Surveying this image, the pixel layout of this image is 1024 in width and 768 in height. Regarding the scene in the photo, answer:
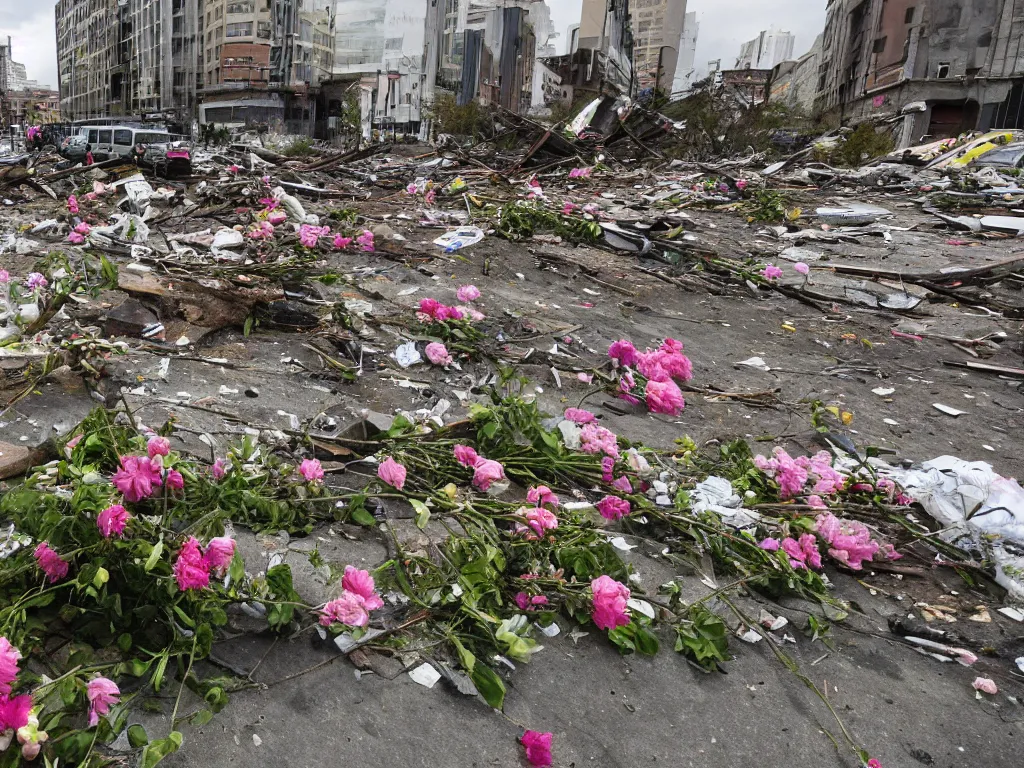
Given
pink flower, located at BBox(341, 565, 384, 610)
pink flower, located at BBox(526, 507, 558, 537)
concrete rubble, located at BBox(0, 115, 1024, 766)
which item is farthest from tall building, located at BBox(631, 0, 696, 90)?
pink flower, located at BBox(341, 565, 384, 610)

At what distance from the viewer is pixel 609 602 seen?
1.53 metres

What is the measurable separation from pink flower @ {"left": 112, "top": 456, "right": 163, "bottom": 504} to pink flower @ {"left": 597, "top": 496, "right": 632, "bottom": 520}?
1167 millimetres

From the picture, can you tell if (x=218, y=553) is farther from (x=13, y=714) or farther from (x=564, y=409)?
(x=564, y=409)

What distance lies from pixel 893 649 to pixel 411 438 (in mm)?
1418

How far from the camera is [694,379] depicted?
359 centimetres

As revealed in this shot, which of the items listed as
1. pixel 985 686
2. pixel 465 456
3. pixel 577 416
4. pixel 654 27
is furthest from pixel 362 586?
pixel 654 27

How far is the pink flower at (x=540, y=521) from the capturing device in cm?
173

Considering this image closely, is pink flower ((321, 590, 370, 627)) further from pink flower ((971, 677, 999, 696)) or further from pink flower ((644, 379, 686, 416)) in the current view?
pink flower ((644, 379, 686, 416))

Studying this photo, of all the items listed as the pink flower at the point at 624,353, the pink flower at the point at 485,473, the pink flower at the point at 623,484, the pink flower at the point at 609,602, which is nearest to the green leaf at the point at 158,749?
the pink flower at the point at 609,602

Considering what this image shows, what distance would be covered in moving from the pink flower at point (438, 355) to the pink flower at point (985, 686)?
227 centimetres

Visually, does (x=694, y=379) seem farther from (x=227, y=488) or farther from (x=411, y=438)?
(x=227, y=488)

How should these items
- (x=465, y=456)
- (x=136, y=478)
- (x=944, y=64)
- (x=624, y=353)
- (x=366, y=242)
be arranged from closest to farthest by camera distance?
(x=136, y=478)
(x=465, y=456)
(x=624, y=353)
(x=366, y=242)
(x=944, y=64)

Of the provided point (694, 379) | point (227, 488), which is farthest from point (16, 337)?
point (694, 379)

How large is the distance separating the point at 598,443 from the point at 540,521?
0.57 m
